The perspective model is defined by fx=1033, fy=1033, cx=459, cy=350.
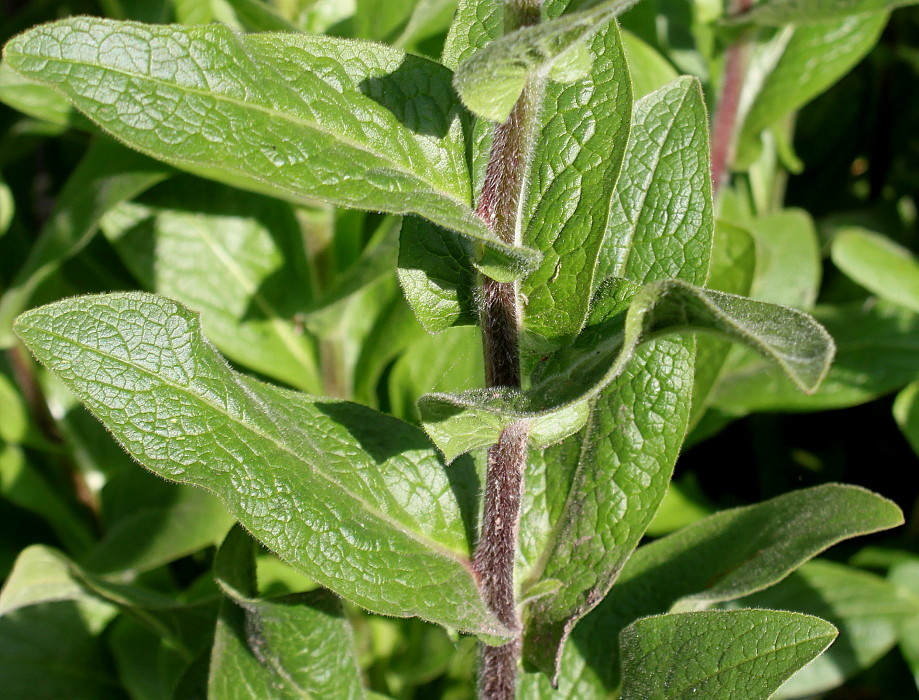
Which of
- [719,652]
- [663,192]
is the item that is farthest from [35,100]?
[719,652]

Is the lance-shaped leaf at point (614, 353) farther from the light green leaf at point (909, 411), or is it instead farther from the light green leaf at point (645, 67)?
the light green leaf at point (909, 411)

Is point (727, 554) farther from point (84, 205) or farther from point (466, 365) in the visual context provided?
point (84, 205)

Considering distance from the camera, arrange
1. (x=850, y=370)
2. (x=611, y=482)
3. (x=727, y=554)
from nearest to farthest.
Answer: (x=611, y=482), (x=727, y=554), (x=850, y=370)

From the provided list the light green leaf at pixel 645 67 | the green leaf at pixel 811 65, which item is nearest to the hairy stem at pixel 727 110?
the green leaf at pixel 811 65

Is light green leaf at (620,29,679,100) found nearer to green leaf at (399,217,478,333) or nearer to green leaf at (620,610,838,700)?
green leaf at (399,217,478,333)

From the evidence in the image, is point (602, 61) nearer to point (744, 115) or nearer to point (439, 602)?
point (439, 602)

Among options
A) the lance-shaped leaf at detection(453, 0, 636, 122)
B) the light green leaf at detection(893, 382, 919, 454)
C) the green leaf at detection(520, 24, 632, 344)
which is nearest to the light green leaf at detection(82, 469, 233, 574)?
the green leaf at detection(520, 24, 632, 344)
